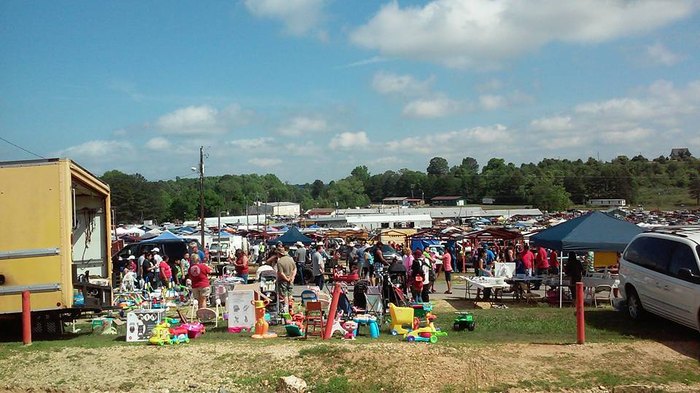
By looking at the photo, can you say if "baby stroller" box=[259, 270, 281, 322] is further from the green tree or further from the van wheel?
the green tree

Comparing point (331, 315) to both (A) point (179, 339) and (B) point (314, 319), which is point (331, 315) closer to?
(B) point (314, 319)

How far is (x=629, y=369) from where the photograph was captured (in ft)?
31.4

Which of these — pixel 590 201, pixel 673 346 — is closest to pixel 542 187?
pixel 590 201

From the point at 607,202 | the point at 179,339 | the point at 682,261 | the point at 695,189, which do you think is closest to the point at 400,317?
the point at 179,339

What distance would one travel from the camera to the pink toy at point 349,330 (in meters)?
11.4

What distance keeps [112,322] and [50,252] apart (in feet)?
8.46

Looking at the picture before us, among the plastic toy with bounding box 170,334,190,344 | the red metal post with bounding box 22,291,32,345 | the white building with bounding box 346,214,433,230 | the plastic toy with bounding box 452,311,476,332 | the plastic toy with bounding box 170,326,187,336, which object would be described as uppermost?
the red metal post with bounding box 22,291,32,345

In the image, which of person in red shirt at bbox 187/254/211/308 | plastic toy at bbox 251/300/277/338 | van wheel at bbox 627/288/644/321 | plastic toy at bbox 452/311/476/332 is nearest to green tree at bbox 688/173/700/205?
van wheel at bbox 627/288/644/321

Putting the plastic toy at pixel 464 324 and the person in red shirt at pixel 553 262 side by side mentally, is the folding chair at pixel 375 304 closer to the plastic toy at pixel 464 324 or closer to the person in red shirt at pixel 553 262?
the plastic toy at pixel 464 324

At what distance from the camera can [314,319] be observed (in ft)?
38.1

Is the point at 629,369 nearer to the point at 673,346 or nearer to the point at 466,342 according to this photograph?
the point at 673,346

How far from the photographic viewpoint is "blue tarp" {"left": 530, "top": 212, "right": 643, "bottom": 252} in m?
16.3

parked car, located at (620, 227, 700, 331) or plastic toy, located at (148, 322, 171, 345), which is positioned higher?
parked car, located at (620, 227, 700, 331)

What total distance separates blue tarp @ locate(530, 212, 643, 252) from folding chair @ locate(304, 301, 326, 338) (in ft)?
24.8
